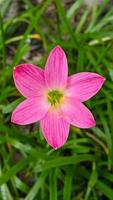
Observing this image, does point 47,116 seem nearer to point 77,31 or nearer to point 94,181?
point 94,181

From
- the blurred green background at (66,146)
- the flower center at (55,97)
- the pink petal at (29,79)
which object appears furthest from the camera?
the blurred green background at (66,146)

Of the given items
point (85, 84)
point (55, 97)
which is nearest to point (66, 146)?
point (55, 97)

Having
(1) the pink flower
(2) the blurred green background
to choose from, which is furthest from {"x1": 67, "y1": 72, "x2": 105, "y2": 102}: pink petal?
(2) the blurred green background

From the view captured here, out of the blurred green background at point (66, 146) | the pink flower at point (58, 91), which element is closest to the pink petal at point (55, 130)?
the pink flower at point (58, 91)

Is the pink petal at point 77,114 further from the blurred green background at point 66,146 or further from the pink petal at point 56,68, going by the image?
the blurred green background at point 66,146

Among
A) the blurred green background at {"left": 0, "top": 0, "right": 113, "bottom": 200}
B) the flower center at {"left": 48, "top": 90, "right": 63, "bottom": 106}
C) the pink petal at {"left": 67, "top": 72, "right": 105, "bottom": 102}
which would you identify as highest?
the pink petal at {"left": 67, "top": 72, "right": 105, "bottom": 102}

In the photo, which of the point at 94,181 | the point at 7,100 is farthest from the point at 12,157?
the point at 94,181

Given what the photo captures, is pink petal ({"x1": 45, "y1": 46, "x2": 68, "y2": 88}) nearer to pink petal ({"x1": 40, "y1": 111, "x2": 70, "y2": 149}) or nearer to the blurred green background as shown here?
pink petal ({"x1": 40, "y1": 111, "x2": 70, "y2": 149})
